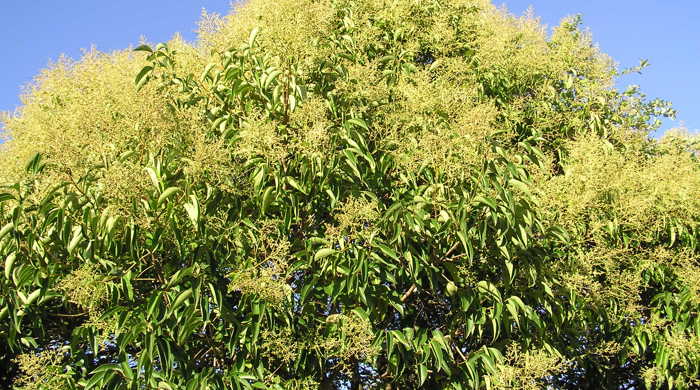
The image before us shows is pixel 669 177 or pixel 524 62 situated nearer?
pixel 669 177

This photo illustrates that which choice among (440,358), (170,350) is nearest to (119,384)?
(170,350)

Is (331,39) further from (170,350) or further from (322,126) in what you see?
(170,350)

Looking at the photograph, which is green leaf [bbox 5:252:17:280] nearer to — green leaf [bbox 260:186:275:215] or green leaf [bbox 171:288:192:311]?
green leaf [bbox 171:288:192:311]

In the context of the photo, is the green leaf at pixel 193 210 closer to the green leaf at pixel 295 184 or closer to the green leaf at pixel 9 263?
the green leaf at pixel 295 184

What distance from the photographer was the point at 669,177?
4.76 meters

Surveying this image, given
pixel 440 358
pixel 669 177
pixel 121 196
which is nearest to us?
pixel 121 196

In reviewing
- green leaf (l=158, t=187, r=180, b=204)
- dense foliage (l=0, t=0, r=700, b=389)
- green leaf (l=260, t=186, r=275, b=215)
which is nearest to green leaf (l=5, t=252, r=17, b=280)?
dense foliage (l=0, t=0, r=700, b=389)

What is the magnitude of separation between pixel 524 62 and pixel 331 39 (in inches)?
70.7

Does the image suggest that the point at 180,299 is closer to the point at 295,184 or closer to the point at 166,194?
the point at 166,194

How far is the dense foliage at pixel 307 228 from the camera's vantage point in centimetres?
302

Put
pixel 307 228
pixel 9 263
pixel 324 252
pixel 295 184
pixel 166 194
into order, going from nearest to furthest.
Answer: pixel 166 194 < pixel 9 263 < pixel 324 252 < pixel 295 184 < pixel 307 228

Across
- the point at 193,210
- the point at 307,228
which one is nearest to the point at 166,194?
the point at 193,210

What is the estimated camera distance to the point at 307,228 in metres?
3.83

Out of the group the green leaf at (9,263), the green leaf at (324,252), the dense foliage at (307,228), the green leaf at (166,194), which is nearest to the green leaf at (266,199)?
the dense foliage at (307,228)
